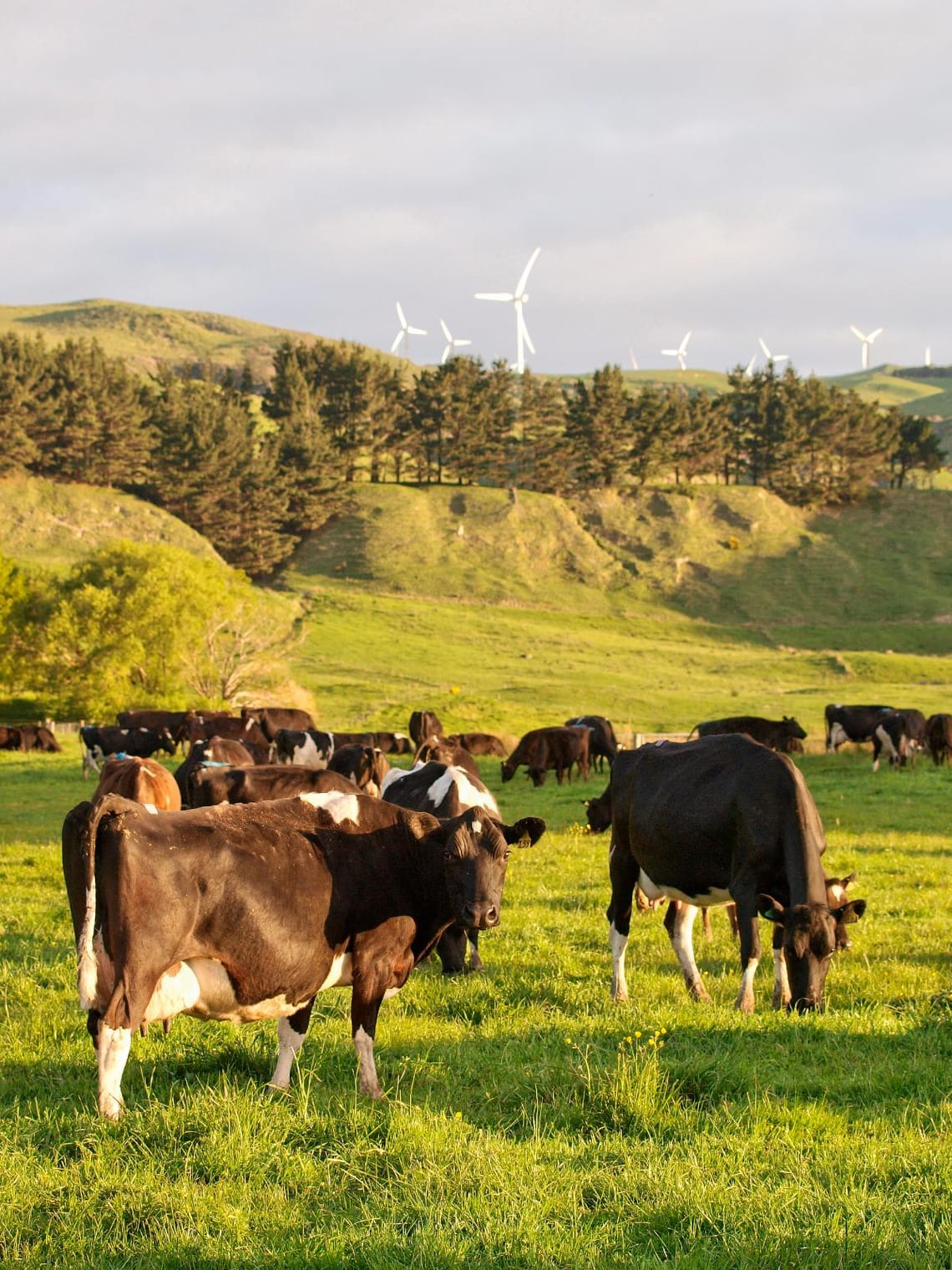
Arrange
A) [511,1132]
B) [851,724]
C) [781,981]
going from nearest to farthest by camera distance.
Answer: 1. [511,1132]
2. [781,981]
3. [851,724]

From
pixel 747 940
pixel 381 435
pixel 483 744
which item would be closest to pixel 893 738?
pixel 483 744

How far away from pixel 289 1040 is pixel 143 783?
33.9ft

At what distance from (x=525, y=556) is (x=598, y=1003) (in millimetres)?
93471

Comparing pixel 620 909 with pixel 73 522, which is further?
pixel 73 522

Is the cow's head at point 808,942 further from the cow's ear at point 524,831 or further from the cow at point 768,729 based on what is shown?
the cow at point 768,729

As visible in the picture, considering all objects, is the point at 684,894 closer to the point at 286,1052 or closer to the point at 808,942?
the point at 808,942

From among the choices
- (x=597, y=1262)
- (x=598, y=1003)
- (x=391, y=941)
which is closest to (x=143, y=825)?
(x=391, y=941)

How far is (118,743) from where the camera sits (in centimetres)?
4100

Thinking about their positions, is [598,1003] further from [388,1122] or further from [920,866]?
[920,866]

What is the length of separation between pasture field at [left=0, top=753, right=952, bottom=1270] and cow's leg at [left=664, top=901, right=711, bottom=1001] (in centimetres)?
23

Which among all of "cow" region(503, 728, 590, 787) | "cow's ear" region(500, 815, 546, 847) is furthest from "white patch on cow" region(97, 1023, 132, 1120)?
"cow" region(503, 728, 590, 787)

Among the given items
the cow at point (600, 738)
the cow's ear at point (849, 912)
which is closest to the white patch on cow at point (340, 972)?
the cow's ear at point (849, 912)

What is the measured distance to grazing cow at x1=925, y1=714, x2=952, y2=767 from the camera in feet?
120

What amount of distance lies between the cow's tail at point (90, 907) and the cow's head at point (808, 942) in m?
5.43
